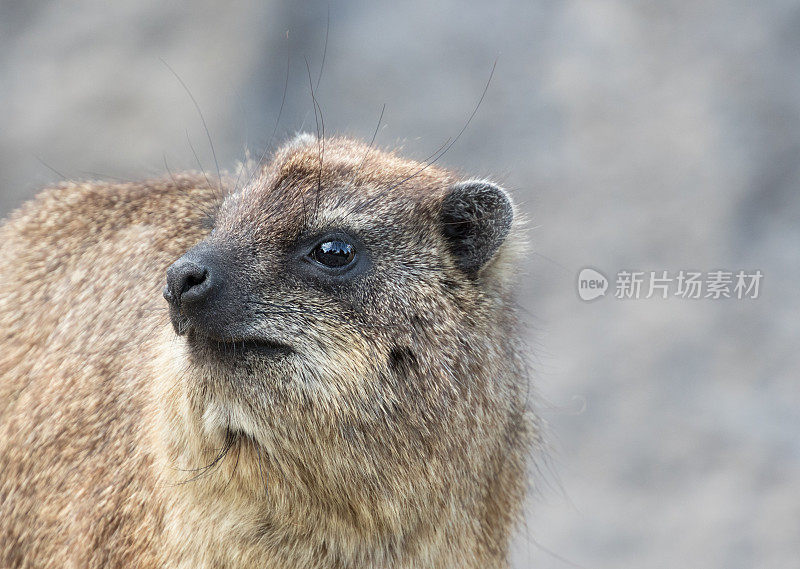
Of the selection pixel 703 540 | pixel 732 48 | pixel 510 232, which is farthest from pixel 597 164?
pixel 510 232

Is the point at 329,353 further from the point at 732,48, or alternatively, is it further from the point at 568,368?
the point at 732,48

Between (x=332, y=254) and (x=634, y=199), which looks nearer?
(x=332, y=254)

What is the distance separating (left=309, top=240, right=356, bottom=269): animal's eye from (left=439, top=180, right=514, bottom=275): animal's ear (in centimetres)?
52

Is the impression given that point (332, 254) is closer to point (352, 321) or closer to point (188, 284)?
point (352, 321)

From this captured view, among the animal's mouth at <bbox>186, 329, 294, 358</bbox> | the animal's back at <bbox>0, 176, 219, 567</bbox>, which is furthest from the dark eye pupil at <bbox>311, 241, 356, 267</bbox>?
the animal's back at <bbox>0, 176, 219, 567</bbox>

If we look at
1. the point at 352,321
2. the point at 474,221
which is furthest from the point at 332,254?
the point at 474,221

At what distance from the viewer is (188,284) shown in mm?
3125

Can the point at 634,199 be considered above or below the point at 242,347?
above

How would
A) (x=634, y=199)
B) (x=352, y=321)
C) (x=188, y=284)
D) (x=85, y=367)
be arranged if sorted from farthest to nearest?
(x=634, y=199)
(x=85, y=367)
(x=352, y=321)
(x=188, y=284)

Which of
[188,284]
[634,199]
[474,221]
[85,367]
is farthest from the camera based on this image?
[634,199]

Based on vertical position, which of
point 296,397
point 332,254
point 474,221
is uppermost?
point 474,221

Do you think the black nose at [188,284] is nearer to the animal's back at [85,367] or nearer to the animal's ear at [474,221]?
the animal's back at [85,367]

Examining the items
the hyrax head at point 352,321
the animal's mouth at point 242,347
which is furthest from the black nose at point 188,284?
the animal's mouth at point 242,347

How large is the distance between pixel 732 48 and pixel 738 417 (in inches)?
141
